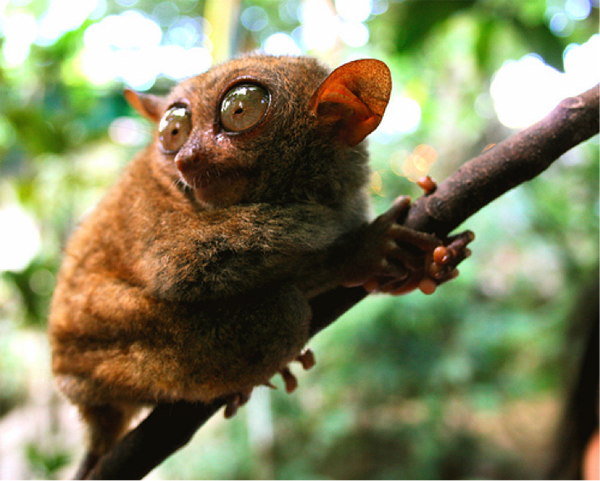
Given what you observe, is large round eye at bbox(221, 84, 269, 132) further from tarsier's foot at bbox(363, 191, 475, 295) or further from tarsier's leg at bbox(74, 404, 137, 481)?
tarsier's leg at bbox(74, 404, 137, 481)

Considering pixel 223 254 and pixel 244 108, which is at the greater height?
pixel 244 108

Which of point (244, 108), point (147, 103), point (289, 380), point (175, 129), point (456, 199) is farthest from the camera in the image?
point (147, 103)

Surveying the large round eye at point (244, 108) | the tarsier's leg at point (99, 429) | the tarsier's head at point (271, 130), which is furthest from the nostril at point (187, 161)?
the tarsier's leg at point (99, 429)

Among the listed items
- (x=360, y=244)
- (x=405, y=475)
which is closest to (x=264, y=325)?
(x=360, y=244)

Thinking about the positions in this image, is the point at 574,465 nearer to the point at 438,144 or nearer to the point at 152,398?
the point at 152,398

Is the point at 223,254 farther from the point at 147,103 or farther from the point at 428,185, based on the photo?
the point at 147,103

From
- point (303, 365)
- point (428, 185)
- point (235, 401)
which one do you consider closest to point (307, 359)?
point (303, 365)

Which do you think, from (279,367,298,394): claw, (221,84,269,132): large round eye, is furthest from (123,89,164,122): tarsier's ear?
(279,367,298,394): claw
